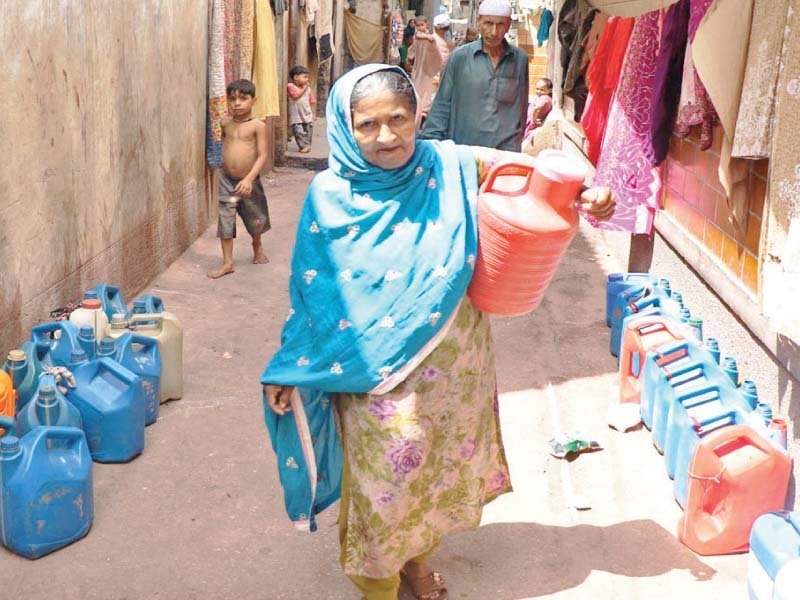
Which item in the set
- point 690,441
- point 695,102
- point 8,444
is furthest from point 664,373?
point 8,444

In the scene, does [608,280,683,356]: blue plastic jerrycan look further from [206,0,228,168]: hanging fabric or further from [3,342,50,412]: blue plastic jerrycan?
[206,0,228,168]: hanging fabric

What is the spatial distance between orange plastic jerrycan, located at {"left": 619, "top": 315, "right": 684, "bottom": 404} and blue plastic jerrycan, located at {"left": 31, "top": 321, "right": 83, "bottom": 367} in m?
2.48

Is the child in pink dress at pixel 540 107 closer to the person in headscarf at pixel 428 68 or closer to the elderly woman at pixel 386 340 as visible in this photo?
the person in headscarf at pixel 428 68

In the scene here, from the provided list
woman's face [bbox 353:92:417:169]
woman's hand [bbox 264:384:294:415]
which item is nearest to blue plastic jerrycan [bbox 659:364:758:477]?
woman's hand [bbox 264:384:294:415]

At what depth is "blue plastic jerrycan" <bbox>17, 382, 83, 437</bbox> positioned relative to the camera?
3.51 meters

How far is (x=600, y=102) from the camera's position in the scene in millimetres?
6816

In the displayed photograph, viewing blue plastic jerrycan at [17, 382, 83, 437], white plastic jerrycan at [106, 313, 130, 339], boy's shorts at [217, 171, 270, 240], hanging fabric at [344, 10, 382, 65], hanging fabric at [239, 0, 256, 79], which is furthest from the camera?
hanging fabric at [344, 10, 382, 65]

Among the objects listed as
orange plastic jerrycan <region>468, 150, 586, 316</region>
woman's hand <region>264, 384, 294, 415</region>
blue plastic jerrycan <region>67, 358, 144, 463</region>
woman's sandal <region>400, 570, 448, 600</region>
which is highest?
orange plastic jerrycan <region>468, 150, 586, 316</region>

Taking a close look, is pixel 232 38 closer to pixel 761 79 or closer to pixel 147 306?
pixel 147 306

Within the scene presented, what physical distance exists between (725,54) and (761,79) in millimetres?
261

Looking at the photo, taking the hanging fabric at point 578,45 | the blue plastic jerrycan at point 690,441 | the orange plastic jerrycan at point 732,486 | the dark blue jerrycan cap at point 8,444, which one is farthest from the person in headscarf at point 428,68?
the dark blue jerrycan cap at point 8,444

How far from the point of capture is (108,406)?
3.91 meters

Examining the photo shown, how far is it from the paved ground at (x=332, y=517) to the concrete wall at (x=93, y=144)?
830 mm

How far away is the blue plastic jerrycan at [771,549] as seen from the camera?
2623 millimetres
